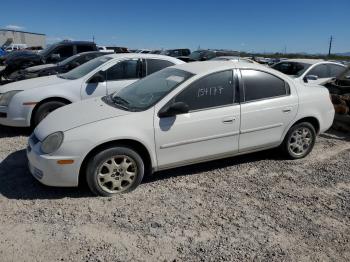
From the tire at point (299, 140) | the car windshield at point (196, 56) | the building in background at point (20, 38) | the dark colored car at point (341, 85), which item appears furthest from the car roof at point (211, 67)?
the building in background at point (20, 38)

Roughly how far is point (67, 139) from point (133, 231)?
124cm

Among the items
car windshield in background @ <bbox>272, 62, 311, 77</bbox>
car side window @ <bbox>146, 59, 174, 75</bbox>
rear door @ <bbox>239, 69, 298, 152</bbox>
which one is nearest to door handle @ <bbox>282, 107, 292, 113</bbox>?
rear door @ <bbox>239, 69, 298, 152</bbox>

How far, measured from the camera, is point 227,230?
11.8 ft

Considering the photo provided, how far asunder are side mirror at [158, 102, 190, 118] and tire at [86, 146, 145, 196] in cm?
57

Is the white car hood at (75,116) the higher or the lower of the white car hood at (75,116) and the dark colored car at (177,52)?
the lower

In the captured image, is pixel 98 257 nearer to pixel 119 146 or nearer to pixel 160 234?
pixel 160 234

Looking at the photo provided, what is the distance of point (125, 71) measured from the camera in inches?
289

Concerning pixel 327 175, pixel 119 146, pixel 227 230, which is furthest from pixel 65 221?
pixel 327 175

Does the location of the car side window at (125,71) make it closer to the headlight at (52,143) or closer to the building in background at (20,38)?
the headlight at (52,143)

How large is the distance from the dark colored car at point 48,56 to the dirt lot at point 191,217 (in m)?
8.62

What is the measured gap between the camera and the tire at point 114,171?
4.04 metres

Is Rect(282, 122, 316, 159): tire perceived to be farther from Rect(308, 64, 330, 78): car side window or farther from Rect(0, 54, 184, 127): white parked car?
Rect(308, 64, 330, 78): car side window

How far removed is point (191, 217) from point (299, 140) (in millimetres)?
2514

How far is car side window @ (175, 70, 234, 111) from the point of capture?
449 centimetres
